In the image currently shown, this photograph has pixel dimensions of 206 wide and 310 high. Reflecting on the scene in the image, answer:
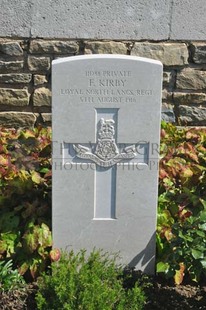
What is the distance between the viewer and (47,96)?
4918 mm

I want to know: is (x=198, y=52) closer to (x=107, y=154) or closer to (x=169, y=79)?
(x=169, y=79)

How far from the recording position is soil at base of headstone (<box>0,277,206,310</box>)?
126 inches

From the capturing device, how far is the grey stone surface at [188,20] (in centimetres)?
479

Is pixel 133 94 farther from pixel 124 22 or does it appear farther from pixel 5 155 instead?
pixel 124 22

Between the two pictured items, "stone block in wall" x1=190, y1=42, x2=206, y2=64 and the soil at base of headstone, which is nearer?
the soil at base of headstone

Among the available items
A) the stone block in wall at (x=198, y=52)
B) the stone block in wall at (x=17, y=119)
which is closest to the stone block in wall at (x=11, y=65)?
the stone block in wall at (x=17, y=119)

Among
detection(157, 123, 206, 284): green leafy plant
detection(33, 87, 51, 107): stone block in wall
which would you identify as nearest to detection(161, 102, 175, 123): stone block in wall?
detection(157, 123, 206, 284): green leafy plant

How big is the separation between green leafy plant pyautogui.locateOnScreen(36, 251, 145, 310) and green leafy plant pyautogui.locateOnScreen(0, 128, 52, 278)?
0.22 m

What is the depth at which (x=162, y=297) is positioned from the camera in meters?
3.35

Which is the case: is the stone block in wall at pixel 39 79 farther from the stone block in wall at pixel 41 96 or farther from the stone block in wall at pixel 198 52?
the stone block in wall at pixel 198 52

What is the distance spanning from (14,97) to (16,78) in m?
0.16

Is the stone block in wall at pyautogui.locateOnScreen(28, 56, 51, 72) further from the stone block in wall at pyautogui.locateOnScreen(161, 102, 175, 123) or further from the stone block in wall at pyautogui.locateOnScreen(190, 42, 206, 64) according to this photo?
the stone block in wall at pyautogui.locateOnScreen(190, 42, 206, 64)

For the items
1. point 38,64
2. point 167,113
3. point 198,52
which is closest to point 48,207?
point 38,64

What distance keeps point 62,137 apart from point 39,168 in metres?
0.64
